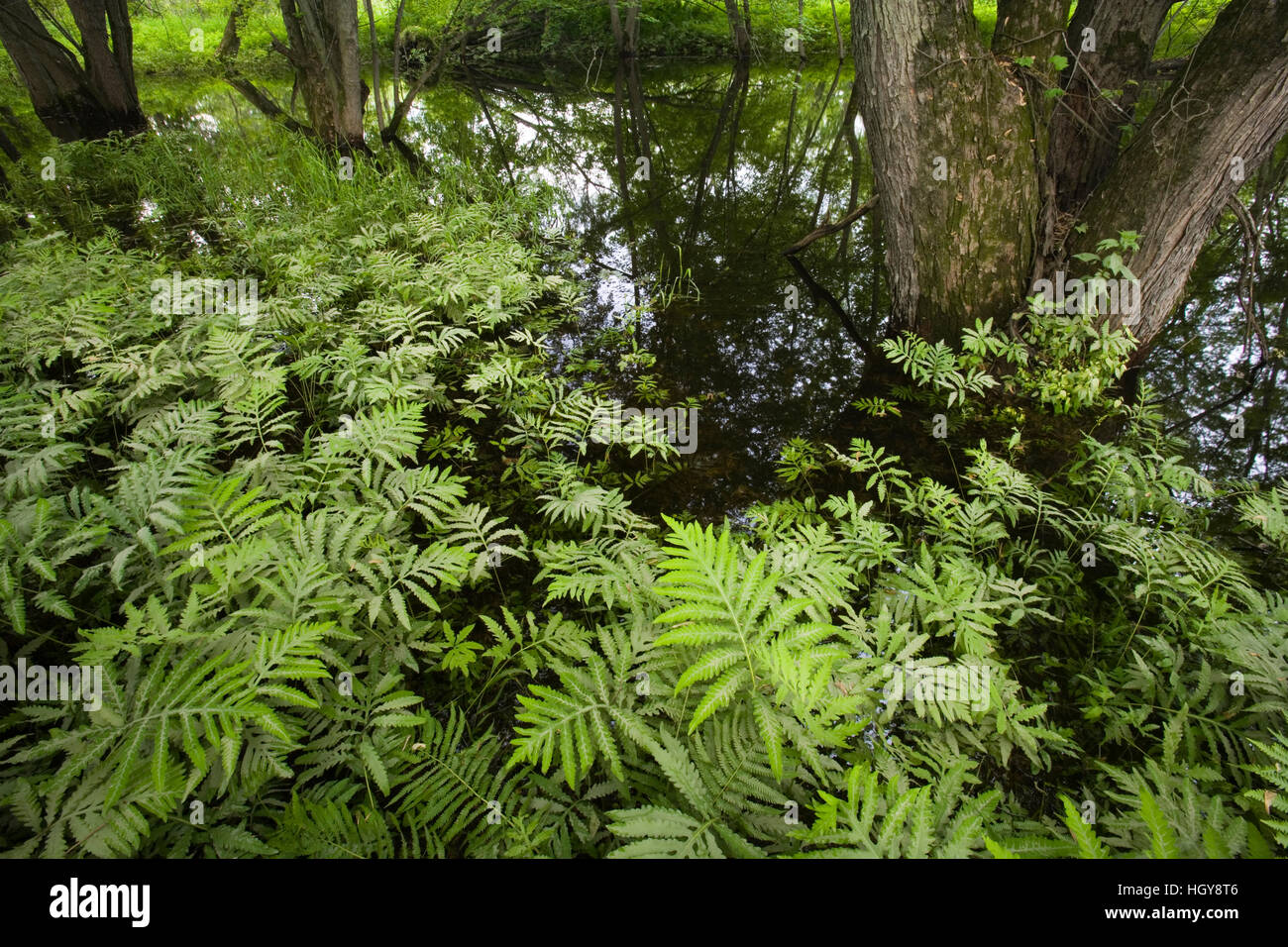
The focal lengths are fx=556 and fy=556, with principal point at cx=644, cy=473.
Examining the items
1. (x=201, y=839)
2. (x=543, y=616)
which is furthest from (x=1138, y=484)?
(x=201, y=839)

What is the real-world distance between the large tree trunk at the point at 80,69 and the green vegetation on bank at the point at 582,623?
8.06 metres

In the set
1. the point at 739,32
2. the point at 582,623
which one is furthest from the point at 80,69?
the point at 739,32

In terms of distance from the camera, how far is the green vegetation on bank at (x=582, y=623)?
63.6 inches

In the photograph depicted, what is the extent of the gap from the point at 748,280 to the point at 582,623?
190 inches

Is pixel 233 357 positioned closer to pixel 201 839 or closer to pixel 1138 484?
pixel 201 839

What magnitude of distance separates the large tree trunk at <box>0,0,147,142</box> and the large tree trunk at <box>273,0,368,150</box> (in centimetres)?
360

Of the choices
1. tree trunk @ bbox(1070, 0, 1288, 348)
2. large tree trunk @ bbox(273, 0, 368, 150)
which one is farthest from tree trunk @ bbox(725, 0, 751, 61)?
tree trunk @ bbox(1070, 0, 1288, 348)

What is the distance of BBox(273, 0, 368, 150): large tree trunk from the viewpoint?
7742 mm

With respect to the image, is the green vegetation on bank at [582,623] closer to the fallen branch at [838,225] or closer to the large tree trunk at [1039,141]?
the large tree trunk at [1039,141]

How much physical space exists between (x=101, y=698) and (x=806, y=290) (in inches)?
243

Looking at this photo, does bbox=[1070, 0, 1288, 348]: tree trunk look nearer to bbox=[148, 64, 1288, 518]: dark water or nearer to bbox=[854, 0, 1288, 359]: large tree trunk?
bbox=[854, 0, 1288, 359]: large tree trunk

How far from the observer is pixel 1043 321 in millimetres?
4199

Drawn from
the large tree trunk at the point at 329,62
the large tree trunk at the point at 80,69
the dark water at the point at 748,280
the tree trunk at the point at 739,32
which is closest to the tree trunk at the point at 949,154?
the dark water at the point at 748,280

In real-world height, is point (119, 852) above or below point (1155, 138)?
below
